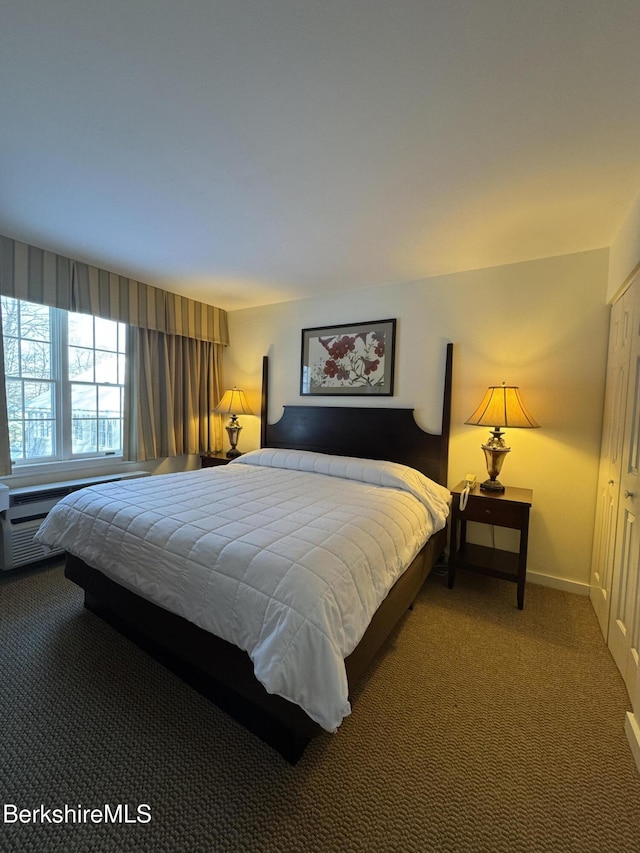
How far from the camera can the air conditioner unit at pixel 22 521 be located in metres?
2.45

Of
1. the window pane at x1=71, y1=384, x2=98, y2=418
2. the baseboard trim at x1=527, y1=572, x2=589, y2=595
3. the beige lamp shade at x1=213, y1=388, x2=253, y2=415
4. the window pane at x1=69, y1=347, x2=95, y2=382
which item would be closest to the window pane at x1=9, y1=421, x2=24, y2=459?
the window pane at x1=71, y1=384, x2=98, y2=418

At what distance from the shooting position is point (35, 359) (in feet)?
9.25

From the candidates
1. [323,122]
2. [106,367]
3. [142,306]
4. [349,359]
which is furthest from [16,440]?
[323,122]

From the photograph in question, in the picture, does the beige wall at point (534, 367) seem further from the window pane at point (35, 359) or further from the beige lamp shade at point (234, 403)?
the window pane at point (35, 359)

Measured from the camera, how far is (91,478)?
10.1 ft

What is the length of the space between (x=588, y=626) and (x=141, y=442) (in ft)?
12.6

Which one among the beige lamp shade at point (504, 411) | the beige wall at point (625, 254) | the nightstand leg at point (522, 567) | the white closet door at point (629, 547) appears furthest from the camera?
the beige lamp shade at point (504, 411)

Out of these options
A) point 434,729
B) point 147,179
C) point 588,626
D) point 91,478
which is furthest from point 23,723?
point 588,626

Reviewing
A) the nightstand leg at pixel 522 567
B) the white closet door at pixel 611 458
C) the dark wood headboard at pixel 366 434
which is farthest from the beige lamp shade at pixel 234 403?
the white closet door at pixel 611 458

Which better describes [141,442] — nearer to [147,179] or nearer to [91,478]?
[91,478]

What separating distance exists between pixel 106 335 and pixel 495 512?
3679mm

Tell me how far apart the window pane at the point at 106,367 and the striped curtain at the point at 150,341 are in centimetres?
15

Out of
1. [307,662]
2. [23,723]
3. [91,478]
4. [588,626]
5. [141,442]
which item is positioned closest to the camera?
[307,662]

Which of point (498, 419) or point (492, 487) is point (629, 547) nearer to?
point (492, 487)
